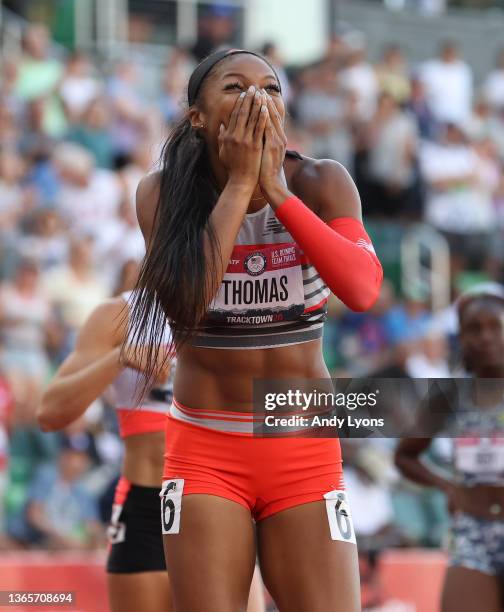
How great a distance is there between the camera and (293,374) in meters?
3.81

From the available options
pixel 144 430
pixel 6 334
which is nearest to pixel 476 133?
pixel 6 334

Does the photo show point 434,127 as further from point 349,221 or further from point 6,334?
point 349,221

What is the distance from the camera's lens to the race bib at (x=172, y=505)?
3.75 m

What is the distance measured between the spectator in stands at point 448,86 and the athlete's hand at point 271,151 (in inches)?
454

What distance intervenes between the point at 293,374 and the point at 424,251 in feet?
32.0

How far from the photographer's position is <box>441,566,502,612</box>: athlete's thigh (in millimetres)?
5188

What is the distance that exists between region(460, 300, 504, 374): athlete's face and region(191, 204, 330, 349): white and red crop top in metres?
1.90

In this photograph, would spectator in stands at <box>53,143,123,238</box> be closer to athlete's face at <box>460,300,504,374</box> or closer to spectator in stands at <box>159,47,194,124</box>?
spectator in stands at <box>159,47,194,124</box>

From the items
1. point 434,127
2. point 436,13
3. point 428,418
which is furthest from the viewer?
point 436,13

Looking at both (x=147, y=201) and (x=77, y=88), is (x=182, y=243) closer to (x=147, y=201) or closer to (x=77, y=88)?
(x=147, y=201)

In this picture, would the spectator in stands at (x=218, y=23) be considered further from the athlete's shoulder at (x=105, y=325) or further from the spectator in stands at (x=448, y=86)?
the athlete's shoulder at (x=105, y=325)

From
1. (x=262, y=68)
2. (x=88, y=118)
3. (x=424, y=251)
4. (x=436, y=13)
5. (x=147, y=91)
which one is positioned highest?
(x=436, y=13)

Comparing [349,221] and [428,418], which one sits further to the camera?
[428,418]

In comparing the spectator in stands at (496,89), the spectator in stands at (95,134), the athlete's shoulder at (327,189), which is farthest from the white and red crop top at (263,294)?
the spectator in stands at (496,89)
